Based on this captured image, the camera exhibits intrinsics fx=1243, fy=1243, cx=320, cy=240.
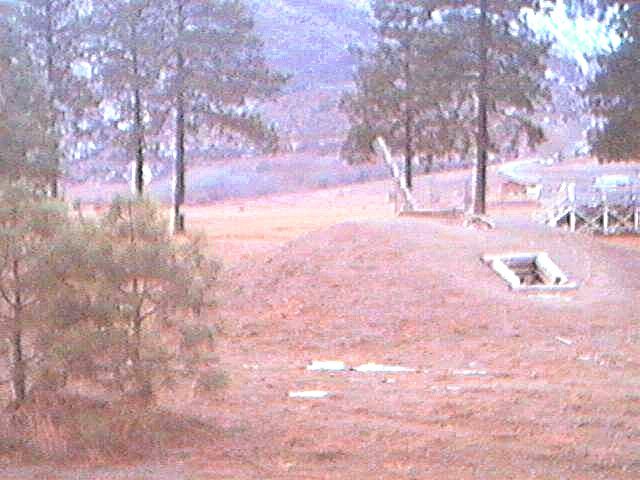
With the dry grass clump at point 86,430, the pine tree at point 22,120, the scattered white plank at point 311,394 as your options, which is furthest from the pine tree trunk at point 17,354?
the pine tree at point 22,120

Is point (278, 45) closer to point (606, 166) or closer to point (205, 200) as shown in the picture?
point (205, 200)

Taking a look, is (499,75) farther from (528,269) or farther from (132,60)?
(528,269)

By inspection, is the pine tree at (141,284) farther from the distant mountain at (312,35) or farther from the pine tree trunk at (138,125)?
the distant mountain at (312,35)

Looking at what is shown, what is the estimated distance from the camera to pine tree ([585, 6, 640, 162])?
114 ft

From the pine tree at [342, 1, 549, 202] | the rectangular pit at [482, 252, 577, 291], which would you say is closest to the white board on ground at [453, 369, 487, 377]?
the rectangular pit at [482, 252, 577, 291]

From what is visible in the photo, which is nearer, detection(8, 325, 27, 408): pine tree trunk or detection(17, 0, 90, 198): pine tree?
detection(8, 325, 27, 408): pine tree trunk

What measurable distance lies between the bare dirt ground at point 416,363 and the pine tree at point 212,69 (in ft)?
17.7

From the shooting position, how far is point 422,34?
40.7 m

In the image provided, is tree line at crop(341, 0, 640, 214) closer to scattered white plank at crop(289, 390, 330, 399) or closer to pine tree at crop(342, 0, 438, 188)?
pine tree at crop(342, 0, 438, 188)

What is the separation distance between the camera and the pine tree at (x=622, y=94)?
34.7 m

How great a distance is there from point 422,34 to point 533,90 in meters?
5.57

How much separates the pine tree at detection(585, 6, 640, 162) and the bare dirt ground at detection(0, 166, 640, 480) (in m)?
2.92

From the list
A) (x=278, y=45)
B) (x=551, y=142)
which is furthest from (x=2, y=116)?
(x=278, y=45)

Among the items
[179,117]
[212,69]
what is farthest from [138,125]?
[212,69]
